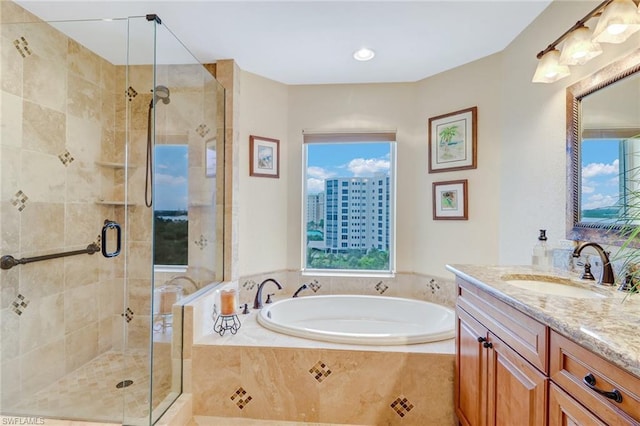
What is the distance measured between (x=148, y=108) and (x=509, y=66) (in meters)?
2.64

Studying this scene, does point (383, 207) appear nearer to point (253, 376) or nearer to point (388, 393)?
point (388, 393)

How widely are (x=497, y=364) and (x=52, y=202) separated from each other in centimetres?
278

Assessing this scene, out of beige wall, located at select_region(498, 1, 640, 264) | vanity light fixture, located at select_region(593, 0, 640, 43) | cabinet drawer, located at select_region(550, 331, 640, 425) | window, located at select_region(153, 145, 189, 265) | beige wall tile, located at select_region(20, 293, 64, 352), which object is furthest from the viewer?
window, located at select_region(153, 145, 189, 265)

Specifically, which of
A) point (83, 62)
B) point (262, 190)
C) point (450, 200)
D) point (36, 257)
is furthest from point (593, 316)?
point (83, 62)

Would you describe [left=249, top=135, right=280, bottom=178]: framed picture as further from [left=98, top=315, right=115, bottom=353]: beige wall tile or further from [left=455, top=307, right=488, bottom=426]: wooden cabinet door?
[left=455, top=307, right=488, bottom=426]: wooden cabinet door

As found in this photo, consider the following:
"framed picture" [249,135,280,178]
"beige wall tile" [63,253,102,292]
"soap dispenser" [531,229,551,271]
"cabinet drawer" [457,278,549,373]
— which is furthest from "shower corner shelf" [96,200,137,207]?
"soap dispenser" [531,229,551,271]

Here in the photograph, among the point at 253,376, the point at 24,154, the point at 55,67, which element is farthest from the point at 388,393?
the point at 55,67

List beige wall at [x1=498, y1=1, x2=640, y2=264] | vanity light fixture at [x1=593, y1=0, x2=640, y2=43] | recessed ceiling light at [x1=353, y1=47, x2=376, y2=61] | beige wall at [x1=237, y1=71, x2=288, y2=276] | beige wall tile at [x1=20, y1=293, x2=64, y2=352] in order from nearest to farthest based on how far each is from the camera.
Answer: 1. vanity light fixture at [x1=593, y1=0, x2=640, y2=43]
2. beige wall at [x1=498, y1=1, x2=640, y2=264]
3. beige wall tile at [x1=20, y1=293, x2=64, y2=352]
4. recessed ceiling light at [x1=353, y1=47, x2=376, y2=61]
5. beige wall at [x1=237, y1=71, x2=288, y2=276]

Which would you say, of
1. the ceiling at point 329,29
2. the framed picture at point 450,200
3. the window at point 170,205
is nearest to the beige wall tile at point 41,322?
the window at point 170,205

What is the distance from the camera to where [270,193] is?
112 inches

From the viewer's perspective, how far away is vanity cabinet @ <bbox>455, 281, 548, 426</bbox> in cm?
99

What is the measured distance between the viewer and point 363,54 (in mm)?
2318

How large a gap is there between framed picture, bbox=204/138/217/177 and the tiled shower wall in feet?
2.61

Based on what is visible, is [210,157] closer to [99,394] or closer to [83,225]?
[83,225]
